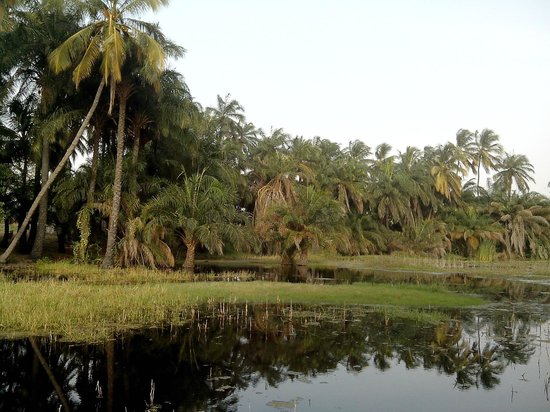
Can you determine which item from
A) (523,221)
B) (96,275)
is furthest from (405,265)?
(523,221)

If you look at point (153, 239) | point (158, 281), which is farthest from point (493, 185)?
point (158, 281)

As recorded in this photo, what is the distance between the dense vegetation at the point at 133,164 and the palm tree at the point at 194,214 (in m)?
0.09

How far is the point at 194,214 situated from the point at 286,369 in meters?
20.6

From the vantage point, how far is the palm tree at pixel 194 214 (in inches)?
1124

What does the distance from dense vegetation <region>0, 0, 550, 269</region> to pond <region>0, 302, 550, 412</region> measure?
1626 cm

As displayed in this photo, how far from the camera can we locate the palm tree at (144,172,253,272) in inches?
1124

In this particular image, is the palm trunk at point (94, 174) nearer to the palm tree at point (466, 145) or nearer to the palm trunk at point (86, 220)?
the palm trunk at point (86, 220)

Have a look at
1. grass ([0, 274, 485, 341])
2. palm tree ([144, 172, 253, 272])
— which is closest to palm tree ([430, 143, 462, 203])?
palm tree ([144, 172, 253, 272])

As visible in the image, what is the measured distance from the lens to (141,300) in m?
15.3

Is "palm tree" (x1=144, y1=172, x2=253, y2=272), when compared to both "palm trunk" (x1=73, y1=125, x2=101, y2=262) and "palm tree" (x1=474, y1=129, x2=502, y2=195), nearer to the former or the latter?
"palm trunk" (x1=73, y1=125, x2=101, y2=262)

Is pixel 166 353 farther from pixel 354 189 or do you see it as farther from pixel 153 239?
pixel 354 189

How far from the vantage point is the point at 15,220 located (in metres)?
37.7

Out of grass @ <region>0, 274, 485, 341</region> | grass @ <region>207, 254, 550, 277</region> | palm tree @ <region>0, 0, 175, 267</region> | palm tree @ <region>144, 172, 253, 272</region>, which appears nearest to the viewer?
grass @ <region>0, 274, 485, 341</region>

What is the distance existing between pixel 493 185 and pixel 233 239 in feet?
175
